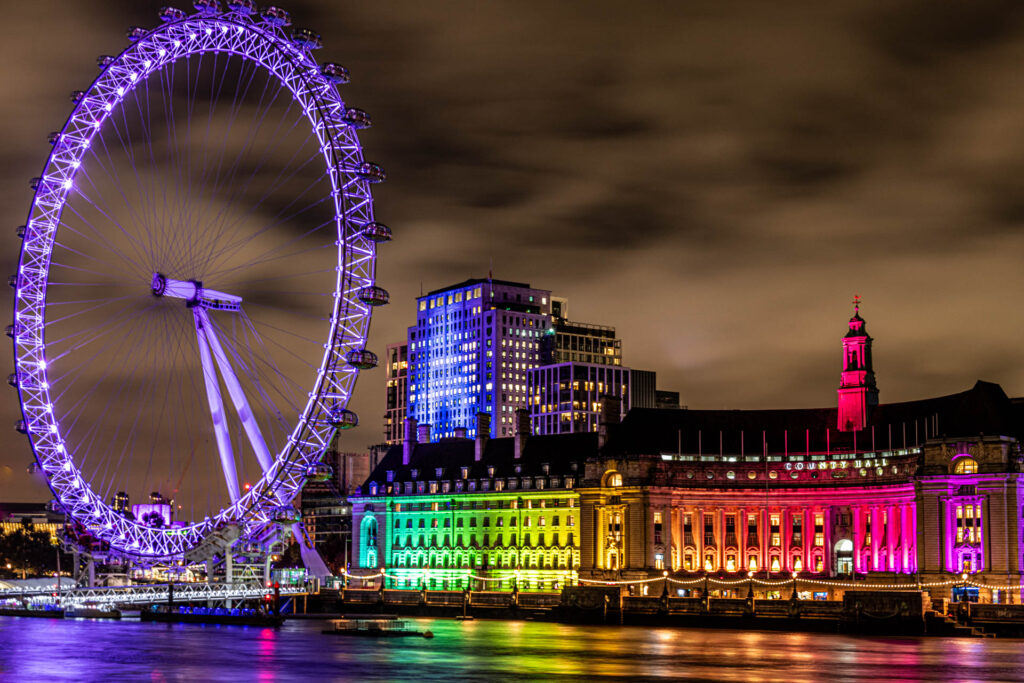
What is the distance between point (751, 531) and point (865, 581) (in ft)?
60.0

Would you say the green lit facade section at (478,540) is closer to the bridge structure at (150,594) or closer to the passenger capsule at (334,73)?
the bridge structure at (150,594)

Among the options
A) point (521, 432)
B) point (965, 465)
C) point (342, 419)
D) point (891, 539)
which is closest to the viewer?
point (342, 419)

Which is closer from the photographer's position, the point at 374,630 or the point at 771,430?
the point at 374,630

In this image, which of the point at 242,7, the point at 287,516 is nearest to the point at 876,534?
the point at 287,516

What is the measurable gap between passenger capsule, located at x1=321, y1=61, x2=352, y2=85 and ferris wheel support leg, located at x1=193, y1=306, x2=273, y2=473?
19.4 meters

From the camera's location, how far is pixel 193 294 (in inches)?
4119

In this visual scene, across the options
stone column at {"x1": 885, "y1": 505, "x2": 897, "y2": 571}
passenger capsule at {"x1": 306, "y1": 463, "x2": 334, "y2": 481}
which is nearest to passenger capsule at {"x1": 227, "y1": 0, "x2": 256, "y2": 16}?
passenger capsule at {"x1": 306, "y1": 463, "x2": 334, "y2": 481}

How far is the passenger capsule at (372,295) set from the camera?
4205 inches

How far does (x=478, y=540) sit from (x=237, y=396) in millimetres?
86997

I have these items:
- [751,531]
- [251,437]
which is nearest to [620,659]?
[251,437]

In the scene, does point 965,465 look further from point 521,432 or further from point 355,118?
point 355,118

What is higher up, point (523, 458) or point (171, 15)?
point (171, 15)

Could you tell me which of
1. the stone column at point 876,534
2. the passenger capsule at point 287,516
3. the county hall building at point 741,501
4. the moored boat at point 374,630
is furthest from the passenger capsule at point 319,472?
the stone column at point 876,534

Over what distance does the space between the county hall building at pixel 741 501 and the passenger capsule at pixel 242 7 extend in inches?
A: 3276
